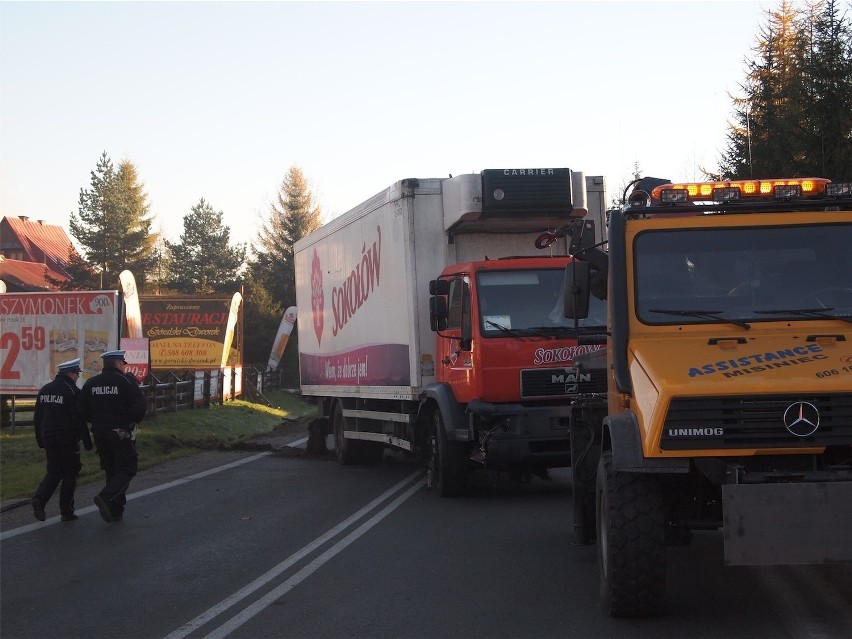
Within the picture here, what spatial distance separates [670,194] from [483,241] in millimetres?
6555

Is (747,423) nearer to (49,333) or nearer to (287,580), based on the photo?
(287,580)

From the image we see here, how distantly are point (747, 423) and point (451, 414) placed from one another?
649 centimetres

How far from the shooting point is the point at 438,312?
12656 mm

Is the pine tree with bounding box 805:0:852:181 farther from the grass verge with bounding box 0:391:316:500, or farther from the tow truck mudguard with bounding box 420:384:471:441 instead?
the grass verge with bounding box 0:391:316:500

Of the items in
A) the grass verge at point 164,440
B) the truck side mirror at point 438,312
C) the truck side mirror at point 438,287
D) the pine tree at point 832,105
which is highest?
the pine tree at point 832,105

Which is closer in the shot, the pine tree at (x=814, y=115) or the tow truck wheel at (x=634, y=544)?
the tow truck wheel at (x=634, y=544)

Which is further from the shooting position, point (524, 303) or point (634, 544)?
point (524, 303)

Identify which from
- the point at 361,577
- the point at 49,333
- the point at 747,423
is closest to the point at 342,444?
the point at 361,577

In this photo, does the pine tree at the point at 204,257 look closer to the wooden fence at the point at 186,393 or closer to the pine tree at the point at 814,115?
the wooden fence at the point at 186,393

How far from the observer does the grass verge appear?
17.2 m

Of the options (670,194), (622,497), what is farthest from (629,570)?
(670,194)

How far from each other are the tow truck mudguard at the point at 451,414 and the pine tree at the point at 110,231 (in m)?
67.6

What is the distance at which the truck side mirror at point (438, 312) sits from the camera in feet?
41.5

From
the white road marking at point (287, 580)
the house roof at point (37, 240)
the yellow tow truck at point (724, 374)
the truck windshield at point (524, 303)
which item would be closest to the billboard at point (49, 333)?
the white road marking at point (287, 580)
